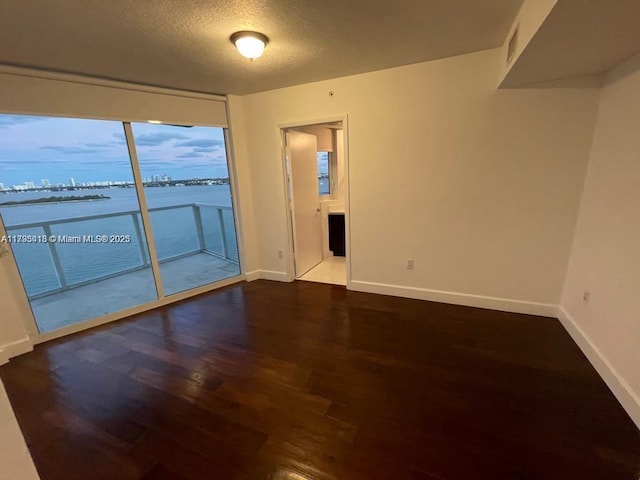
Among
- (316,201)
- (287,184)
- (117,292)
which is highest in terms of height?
(287,184)

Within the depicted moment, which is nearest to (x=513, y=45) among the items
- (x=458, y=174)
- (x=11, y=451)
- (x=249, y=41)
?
(x=458, y=174)

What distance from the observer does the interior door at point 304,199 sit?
3.83m

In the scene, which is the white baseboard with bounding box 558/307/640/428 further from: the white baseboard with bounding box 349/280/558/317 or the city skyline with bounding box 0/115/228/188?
the city skyline with bounding box 0/115/228/188

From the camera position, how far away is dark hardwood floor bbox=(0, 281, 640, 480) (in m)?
1.48

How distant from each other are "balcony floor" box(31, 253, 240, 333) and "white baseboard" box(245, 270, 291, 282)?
25 centimetres

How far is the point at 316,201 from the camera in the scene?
14.7 feet

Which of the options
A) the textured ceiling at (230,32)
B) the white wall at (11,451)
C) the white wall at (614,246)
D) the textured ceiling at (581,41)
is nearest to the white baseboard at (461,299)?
the white wall at (614,246)

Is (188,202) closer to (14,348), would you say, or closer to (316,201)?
(316,201)

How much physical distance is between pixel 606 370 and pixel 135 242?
4.73 meters

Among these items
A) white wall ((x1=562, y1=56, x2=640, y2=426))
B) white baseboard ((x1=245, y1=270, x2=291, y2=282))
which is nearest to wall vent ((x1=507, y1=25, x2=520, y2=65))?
white wall ((x1=562, y1=56, x2=640, y2=426))

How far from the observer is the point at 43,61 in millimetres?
2275

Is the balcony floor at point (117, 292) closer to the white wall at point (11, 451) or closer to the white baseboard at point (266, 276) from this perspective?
the white baseboard at point (266, 276)

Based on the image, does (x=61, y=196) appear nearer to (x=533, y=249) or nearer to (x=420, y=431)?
(x=420, y=431)

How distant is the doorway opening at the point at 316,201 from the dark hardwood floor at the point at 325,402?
4.45 feet
